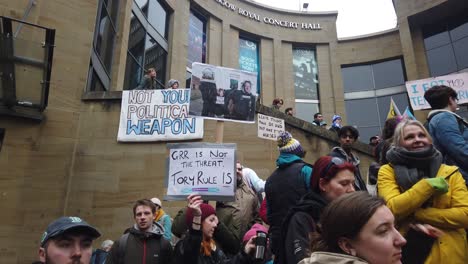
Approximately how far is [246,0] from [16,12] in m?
15.9

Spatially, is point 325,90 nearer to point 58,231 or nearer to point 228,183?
point 228,183

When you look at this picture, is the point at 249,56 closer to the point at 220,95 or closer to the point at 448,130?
the point at 220,95

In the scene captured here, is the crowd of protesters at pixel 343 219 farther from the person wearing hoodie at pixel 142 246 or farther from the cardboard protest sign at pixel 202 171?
the cardboard protest sign at pixel 202 171

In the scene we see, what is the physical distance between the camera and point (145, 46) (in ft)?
53.4

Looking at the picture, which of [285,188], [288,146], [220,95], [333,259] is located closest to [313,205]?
[285,188]

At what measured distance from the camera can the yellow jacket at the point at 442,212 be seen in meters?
2.79

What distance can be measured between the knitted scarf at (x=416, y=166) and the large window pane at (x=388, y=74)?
2121 cm

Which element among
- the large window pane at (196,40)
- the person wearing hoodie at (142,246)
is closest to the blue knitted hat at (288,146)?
the person wearing hoodie at (142,246)

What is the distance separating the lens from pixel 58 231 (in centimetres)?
270

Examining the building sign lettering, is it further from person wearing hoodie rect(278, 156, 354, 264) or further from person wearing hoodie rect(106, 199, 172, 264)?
person wearing hoodie rect(278, 156, 354, 264)

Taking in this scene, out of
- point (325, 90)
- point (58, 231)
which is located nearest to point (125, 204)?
point (58, 231)

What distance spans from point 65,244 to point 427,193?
2492 millimetres

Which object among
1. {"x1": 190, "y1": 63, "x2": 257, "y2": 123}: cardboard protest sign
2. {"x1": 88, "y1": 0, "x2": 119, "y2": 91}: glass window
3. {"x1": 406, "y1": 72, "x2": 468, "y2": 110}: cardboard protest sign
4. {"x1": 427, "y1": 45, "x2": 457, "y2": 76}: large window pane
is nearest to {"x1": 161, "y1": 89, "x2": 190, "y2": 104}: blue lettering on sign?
{"x1": 190, "y1": 63, "x2": 257, "y2": 123}: cardboard protest sign

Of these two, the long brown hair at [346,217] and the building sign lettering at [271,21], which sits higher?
the building sign lettering at [271,21]
